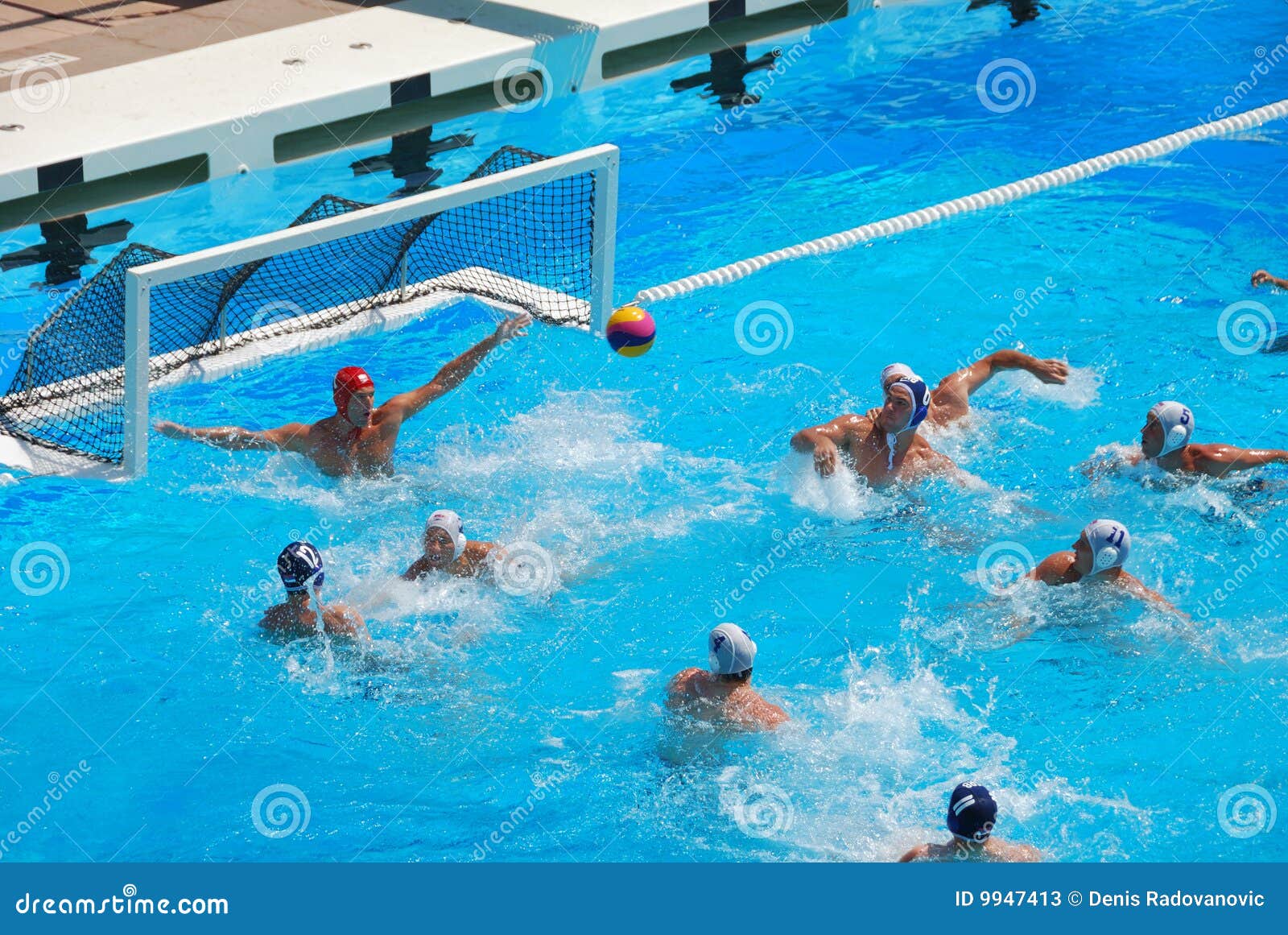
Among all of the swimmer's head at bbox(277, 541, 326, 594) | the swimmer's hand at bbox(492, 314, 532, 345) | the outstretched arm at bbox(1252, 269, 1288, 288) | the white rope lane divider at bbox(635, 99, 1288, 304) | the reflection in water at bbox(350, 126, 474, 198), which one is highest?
the swimmer's hand at bbox(492, 314, 532, 345)

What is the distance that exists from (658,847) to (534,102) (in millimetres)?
7404

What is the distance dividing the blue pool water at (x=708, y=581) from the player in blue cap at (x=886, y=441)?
0.15m

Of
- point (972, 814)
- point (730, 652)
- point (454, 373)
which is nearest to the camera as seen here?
point (972, 814)

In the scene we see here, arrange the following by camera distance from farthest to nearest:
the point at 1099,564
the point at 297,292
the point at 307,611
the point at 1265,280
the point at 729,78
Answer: the point at 729,78 < the point at 1265,280 < the point at 297,292 < the point at 1099,564 < the point at 307,611

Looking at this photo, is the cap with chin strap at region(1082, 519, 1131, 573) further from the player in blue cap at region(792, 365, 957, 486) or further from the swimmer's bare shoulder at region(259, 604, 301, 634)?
the swimmer's bare shoulder at region(259, 604, 301, 634)

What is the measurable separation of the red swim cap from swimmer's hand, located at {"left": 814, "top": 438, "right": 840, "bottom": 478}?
2.09 metres

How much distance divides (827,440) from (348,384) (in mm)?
2240

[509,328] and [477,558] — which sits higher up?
[509,328]

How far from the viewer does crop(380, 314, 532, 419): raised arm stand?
711 cm

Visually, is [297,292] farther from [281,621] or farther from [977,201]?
[977,201]

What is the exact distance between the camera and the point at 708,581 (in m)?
6.93

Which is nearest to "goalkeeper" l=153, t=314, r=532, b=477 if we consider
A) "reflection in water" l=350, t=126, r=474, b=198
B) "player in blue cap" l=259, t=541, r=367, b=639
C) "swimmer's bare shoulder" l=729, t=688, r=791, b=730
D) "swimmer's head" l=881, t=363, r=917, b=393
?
"player in blue cap" l=259, t=541, r=367, b=639

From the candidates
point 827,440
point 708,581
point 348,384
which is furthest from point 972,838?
point 348,384

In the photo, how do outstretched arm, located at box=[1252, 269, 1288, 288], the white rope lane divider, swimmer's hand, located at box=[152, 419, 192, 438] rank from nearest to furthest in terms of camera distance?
swimmer's hand, located at box=[152, 419, 192, 438] → outstretched arm, located at box=[1252, 269, 1288, 288] → the white rope lane divider
